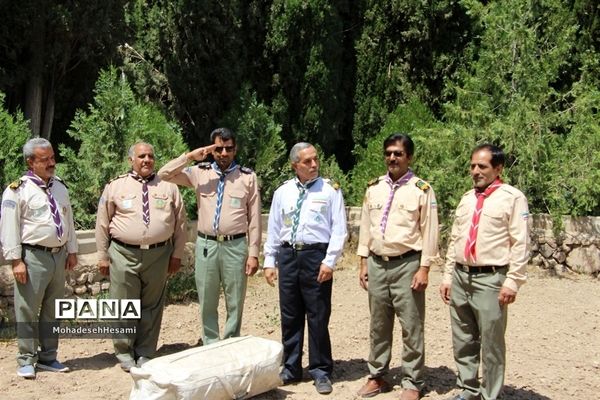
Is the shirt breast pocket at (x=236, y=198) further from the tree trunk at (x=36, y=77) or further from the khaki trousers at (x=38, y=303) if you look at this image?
the tree trunk at (x=36, y=77)

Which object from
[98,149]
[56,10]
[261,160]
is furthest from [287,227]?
[56,10]

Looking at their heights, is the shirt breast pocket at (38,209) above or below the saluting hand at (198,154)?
below

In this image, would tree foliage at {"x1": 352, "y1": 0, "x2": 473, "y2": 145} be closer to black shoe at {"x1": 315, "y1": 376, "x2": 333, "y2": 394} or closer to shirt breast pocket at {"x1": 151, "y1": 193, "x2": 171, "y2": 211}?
shirt breast pocket at {"x1": 151, "y1": 193, "x2": 171, "y2": 211}

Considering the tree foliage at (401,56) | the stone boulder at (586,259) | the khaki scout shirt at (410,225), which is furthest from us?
the tree foliage at (401,56)

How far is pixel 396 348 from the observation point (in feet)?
20.7

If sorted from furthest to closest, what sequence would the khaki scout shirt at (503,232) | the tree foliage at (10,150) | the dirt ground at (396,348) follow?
1. the tree foliage at (10,150)
2. the dirt ground at (396,348)
3. the khaki scout shirt at (503,232)

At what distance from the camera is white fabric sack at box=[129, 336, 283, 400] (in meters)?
4.57

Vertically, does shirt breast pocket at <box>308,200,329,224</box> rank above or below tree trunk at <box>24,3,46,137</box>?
below

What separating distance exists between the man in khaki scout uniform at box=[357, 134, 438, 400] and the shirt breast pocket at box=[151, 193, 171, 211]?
158 cm

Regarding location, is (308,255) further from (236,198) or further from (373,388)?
(373,388)

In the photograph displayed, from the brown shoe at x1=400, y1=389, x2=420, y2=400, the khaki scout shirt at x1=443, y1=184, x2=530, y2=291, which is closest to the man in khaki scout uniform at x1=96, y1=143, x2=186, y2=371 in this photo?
the brown shoe at x1=400, y1=389, x2=420, y2=400

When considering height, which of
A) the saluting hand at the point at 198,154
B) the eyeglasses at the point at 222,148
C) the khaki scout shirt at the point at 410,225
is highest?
the eyeglasses at the point at 222,148

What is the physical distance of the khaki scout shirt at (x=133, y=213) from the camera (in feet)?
18.1

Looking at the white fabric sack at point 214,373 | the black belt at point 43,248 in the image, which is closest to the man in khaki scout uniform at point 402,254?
the white fabric sack at point 214,373
